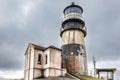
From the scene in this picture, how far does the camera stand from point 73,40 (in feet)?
108

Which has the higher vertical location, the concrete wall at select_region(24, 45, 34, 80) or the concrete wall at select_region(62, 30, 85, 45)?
the concrete wall at select_region(62, 30, 85, 45)

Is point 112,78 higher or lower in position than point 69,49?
lower

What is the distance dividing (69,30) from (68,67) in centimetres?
621

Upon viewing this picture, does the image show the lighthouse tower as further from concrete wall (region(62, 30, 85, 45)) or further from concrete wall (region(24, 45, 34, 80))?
Result: concrete wall (region(24, 45, 34, 80))

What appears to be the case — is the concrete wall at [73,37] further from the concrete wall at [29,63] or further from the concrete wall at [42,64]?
the concrete wall at [29,63]

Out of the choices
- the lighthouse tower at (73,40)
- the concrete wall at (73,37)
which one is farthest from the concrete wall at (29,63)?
the concrete wall at (73,37)

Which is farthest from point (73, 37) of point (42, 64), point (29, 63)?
point (29, 63)

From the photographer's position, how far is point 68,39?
33.4 meters

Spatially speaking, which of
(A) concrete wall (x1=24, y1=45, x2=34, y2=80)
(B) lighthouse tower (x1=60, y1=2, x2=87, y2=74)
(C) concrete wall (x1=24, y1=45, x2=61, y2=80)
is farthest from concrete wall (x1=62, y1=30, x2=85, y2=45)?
(A) concrete wall (x1=24, y1=45, x2=34, y2=80)

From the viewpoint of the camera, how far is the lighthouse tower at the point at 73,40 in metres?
32.1

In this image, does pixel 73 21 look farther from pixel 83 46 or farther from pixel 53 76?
pixel 53 76

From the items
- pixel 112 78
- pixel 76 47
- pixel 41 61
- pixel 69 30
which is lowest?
pixel 112 78

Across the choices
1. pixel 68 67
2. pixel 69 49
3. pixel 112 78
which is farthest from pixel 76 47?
pixel 112 78

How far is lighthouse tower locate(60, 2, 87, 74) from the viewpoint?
32.1 metres
